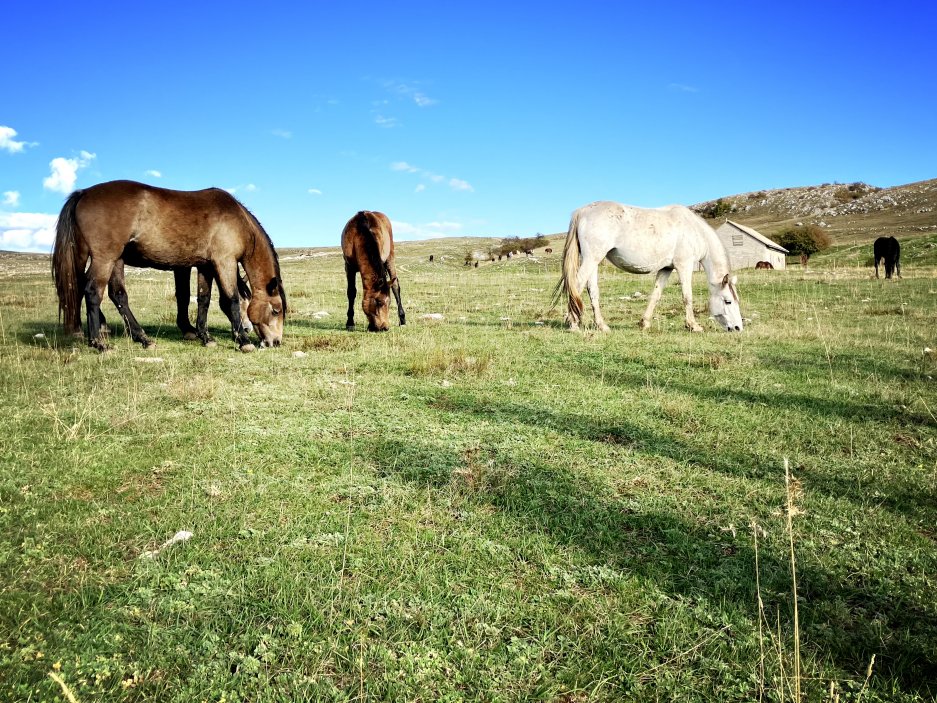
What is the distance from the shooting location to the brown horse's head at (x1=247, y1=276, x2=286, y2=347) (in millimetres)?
8641

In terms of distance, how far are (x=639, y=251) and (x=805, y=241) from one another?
51247 mm

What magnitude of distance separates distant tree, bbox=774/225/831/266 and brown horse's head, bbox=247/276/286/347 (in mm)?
54019

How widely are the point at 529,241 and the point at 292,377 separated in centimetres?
6076

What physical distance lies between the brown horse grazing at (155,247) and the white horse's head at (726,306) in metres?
8.50

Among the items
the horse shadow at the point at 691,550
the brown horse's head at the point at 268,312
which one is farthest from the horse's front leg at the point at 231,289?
the horse shadow at the point at 691,550

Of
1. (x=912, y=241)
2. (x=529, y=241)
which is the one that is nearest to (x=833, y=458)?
(x=912, y=241)

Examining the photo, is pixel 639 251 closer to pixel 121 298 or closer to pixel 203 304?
pixel 203 304

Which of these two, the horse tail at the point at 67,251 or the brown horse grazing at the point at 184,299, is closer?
the horse tail at the point at 67,251

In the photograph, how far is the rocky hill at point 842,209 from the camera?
2317 inches

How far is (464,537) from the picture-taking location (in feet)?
9.37

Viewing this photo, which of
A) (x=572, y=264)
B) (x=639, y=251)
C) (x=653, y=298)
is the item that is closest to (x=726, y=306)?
(x=653, y=298)

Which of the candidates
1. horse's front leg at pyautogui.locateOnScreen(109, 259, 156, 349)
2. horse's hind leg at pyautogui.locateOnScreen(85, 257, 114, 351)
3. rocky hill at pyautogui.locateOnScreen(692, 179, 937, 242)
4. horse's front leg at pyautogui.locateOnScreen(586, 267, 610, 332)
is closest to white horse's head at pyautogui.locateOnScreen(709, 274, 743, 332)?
horse's front leg at pyautogui.locateOnScreen(586, 267, 610, 332)

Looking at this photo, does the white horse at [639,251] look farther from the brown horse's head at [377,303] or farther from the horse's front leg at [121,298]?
the horse's front leg at [121,298]

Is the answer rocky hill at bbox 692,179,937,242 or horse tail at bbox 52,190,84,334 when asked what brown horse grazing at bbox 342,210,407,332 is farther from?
rocky hill at bbox 692,179,937,242
